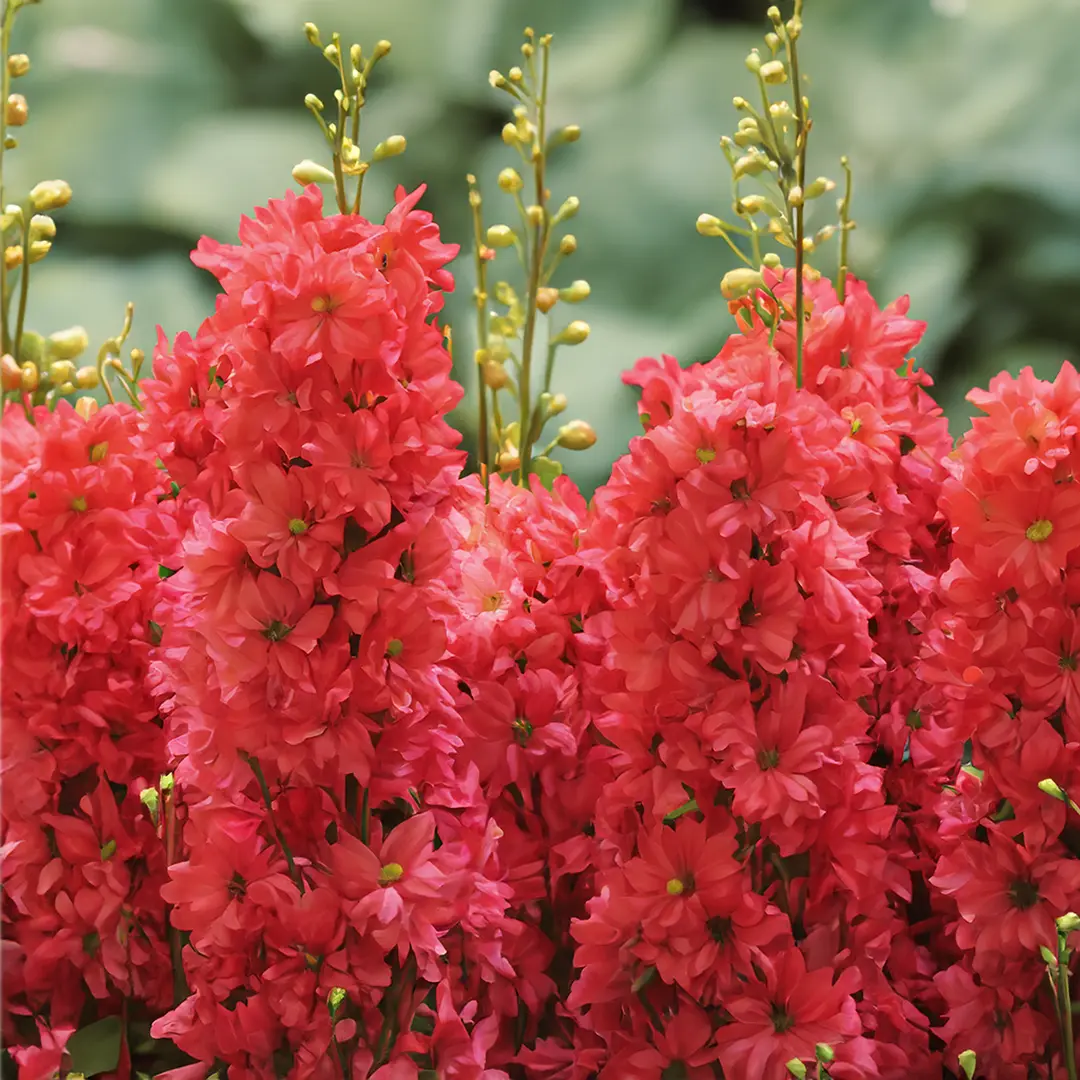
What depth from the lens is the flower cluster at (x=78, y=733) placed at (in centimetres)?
43

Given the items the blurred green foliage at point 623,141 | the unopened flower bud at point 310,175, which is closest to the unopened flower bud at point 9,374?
the unopened flower bud at point 310,175

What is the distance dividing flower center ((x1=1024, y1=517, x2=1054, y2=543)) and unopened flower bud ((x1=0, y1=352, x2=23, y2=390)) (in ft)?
1.08

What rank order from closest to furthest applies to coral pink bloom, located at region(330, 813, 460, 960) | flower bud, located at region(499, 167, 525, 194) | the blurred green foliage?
coral pink bloom, located at region(330, 813, 460, 960), flower bud, located at region(499, 167, 525, 194), the blurred green foliage

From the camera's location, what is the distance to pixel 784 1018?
0.39 meters

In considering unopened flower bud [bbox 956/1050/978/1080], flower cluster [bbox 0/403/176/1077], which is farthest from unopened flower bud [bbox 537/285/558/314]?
unopened flower bud [bbox 956/1050/978/1080]

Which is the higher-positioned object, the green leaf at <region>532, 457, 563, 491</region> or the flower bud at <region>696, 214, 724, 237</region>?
the flower bud at <region>696, 214, 724, 237</region>

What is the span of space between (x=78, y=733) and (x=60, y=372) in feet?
0.46

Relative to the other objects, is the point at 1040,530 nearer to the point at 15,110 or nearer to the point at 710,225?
the point at 710,225

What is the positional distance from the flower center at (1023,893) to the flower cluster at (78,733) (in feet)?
0.85

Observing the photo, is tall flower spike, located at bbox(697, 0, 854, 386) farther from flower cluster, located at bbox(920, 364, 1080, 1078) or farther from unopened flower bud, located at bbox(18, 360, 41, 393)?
unopened flower bud, located at bbox(18, 360, 41, 393)

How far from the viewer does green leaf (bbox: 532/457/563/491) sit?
52 centimetres

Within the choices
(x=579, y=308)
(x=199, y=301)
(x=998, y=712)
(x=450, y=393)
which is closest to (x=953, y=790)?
(x=998, y=712)

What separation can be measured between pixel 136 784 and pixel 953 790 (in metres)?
0.25

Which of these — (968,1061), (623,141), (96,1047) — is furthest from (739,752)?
(623,141)
